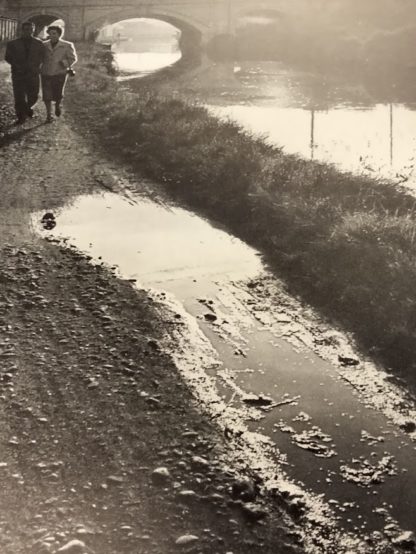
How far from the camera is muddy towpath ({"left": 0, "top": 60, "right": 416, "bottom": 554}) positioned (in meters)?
3.48

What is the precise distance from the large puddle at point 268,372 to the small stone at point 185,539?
845 millimetres

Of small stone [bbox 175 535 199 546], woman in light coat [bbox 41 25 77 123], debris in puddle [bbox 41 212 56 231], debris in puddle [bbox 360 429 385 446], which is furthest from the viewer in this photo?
woman in light coat [bbox 41 25 77 123]

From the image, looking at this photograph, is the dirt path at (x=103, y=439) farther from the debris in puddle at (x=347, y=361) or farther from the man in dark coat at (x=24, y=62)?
the man in dark coat at (x=24, y=62)

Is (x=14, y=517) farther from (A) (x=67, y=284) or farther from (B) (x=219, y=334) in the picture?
(A) (x=67, y=284)

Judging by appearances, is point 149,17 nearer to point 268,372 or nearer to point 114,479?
point 268,372

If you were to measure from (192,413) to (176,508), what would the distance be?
972 millimetres

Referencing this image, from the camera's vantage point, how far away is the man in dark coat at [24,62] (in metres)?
13.2

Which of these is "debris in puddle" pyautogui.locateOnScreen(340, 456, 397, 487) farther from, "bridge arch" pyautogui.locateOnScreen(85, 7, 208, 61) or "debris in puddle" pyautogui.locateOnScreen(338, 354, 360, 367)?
"bridge arch" pyautogui.locateOnScreen(85, 7, 208, 61)

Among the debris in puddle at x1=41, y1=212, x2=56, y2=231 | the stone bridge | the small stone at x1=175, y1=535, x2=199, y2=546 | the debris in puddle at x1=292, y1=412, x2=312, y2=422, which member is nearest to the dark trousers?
the debris in puddle at x1=41, y1=212, x2=56, y2=231

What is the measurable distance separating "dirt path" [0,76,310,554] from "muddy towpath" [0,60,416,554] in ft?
0.04

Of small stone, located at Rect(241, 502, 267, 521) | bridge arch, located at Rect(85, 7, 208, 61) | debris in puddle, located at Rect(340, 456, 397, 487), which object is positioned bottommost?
debris in puddle, located at Rect(340, 456, 397, 487)

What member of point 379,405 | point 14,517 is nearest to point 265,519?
point 14,517

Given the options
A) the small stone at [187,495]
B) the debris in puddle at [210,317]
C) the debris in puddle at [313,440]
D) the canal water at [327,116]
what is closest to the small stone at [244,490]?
the small stone at [187,495]

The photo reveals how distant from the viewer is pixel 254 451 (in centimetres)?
419
